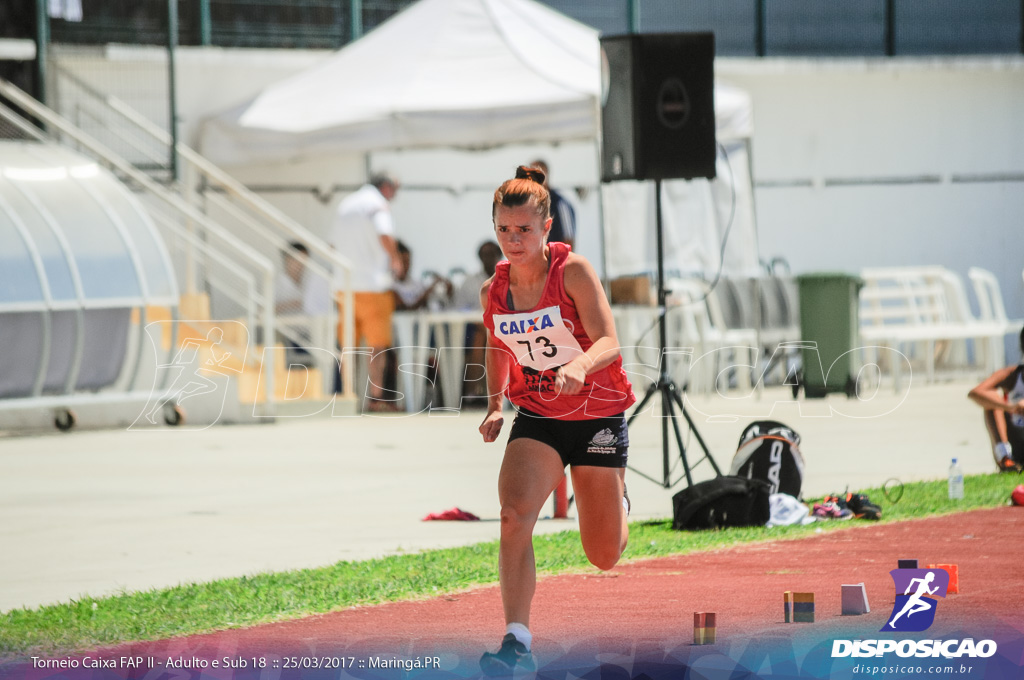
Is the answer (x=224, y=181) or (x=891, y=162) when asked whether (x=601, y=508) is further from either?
(x=891, y=162)

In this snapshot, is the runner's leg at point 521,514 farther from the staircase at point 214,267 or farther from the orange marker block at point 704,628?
the staircase at point 214,267

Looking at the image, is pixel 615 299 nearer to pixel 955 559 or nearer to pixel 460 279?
pixel 460 279

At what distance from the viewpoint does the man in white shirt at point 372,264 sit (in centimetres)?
1759

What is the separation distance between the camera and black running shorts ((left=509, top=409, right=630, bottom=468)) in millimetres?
5867

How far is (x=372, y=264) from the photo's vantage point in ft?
58.0

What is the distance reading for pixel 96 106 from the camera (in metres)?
18.6

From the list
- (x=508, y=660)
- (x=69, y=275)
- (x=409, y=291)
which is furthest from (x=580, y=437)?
(x=409, y=291)

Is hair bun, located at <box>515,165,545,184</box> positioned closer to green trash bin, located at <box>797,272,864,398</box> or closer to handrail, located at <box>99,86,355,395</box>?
handrail, located at <box>99,86,355,395</box>

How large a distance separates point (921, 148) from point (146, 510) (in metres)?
16.9

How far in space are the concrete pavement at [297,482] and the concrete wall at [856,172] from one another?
471cm

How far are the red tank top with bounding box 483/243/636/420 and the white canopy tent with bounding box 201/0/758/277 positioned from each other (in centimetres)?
1040

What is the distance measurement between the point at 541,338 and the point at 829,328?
42.6 feet

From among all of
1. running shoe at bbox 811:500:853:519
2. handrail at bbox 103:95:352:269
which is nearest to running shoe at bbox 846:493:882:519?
running shoe at bbox 811:500:853:519

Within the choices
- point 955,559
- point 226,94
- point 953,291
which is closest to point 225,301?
point 226,94
